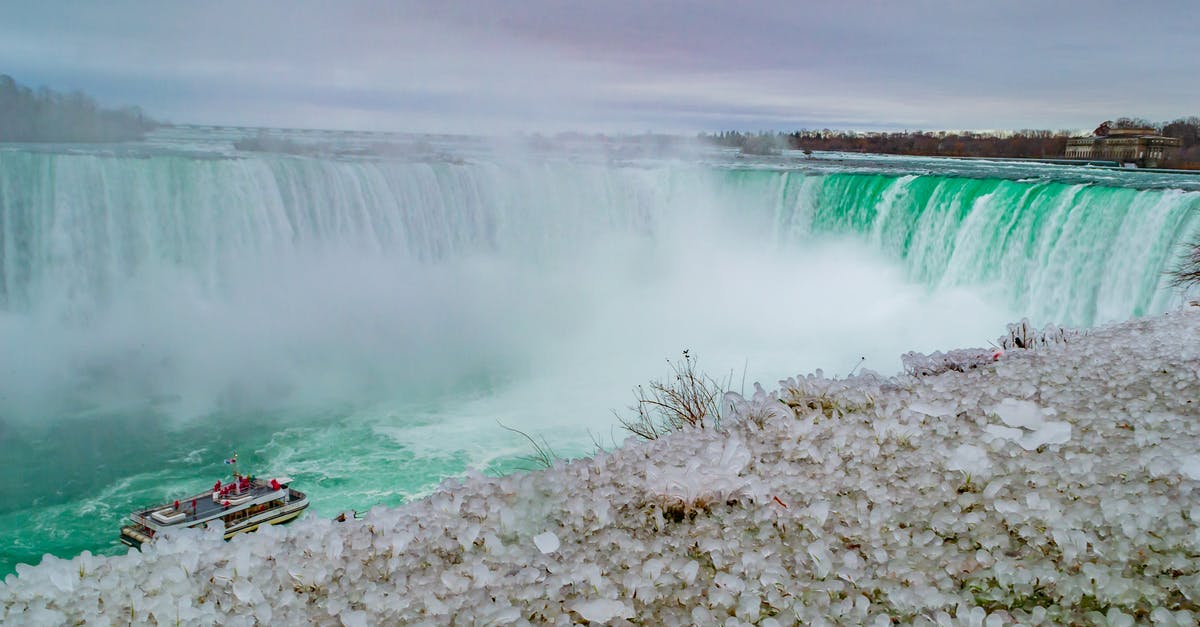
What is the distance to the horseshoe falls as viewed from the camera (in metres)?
11.9

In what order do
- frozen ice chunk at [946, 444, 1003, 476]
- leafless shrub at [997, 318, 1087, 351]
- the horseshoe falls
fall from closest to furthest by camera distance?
frozen ice chunk at [946, 444, 1003, 476] → leafless shrub at [997, 318, 1087, 351] → the horseshoe falls

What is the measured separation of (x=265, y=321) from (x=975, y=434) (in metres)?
17.8

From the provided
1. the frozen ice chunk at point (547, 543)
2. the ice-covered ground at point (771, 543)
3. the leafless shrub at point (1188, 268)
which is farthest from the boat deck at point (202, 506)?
the leafless shrub at point (1188, 268)

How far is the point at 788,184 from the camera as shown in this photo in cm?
1975

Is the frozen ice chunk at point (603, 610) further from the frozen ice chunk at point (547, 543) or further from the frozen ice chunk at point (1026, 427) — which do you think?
the frozen ice chunk at point (1026, 427)

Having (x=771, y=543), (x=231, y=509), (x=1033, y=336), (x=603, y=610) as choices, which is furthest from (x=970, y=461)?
(x=231, y=509)

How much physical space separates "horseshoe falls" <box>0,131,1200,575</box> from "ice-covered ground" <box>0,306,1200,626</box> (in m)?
8.45

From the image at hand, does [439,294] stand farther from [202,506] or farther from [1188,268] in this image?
[1188,268]

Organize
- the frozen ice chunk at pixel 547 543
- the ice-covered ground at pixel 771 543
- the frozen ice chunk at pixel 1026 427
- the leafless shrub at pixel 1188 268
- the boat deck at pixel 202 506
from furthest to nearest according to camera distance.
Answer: the boat deck at pixel 202 506, the leafless shrub at pixel 1188 268, the frozen ice chunk at pixel 1026 427, the frozen ice chunk at pixel 547 543, the ice-covered ground at pixel 771 543

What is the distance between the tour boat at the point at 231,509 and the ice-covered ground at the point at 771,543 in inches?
313

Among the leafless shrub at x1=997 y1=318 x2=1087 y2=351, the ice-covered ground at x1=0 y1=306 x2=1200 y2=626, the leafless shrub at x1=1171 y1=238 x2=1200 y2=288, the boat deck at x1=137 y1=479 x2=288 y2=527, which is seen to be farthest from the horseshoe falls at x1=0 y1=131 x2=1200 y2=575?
the ice-covered ground at x1=0 y1=306 x2=1200 y2=626

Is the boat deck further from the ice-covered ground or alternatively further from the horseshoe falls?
the ice-covered ground

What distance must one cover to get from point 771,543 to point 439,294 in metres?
18.2

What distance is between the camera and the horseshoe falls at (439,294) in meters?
11.9
